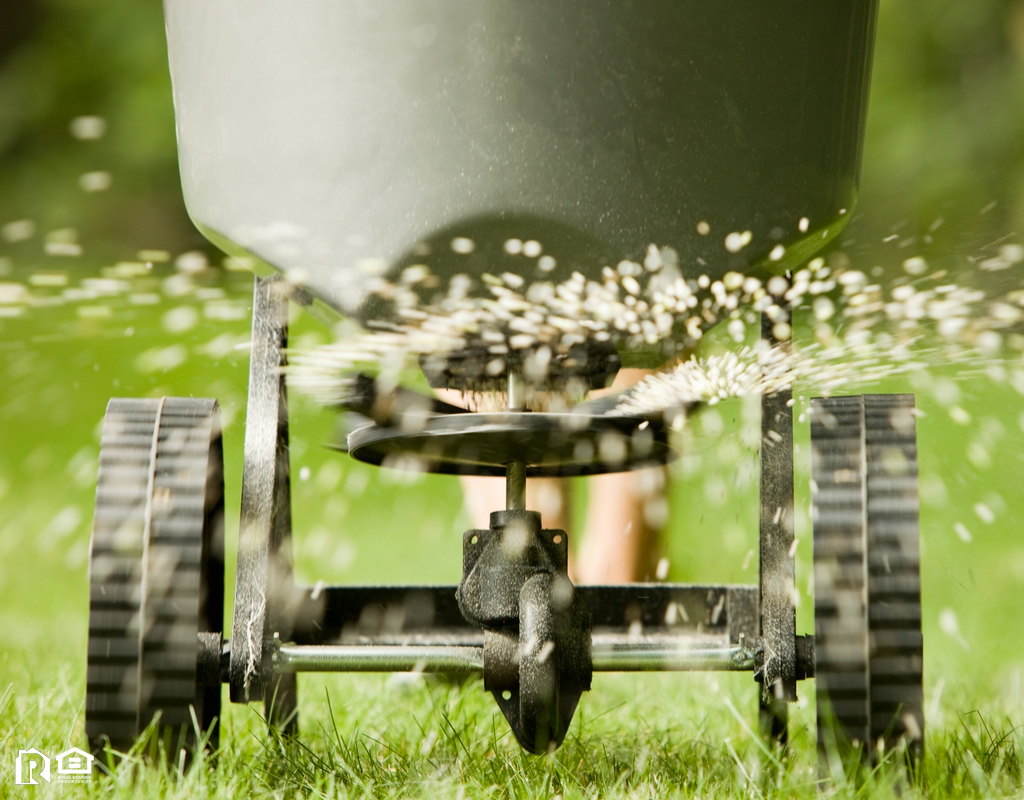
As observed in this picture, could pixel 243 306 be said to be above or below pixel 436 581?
above

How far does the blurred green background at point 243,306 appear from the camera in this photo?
341cm

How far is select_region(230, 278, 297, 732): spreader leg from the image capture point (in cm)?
97

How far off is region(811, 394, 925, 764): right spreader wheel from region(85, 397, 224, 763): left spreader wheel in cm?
57

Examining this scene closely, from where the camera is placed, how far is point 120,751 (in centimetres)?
94

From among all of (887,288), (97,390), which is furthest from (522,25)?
(97,390)

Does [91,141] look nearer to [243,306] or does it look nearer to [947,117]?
[243,306]

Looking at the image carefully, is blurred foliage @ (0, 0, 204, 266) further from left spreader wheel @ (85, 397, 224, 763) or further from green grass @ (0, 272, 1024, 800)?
left spreader wheel @ (85, 397, 224, 763)

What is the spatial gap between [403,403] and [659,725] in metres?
0.60

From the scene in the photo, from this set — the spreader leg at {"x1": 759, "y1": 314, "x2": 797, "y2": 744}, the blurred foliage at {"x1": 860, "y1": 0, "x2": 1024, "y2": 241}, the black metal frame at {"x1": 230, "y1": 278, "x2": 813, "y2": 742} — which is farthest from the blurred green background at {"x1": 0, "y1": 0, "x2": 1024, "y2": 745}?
the spreader leg at {"x1": 759, "y1": 314, "x2": 797, "y2": 744}

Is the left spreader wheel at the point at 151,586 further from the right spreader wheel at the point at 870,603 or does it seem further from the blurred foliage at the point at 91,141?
the blurred foliage at the point at 91,141

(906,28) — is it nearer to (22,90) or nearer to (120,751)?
(22,90)

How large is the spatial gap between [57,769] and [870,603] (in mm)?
780

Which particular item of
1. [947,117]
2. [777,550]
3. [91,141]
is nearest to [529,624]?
[777,550]

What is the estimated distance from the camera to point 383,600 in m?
1.36
